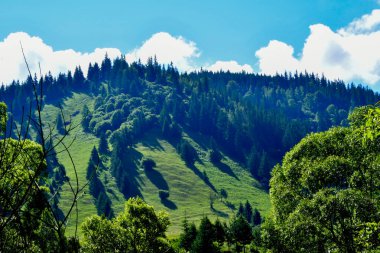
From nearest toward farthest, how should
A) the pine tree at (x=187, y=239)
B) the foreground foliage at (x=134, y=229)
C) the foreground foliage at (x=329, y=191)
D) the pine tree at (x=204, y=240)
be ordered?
the foreground foliage at (x=329, y=191), the foreground foliage at (x=134, y=229), the pine tree at (x=204, y=240), the pine tree at (x=187, y=239)

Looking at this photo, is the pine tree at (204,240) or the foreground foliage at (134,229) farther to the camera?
the pine tree at (204,240)

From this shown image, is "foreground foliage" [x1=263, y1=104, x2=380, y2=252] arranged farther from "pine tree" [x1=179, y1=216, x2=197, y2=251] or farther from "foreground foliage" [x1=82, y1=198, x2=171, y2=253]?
"pine tree" [x1=179, y1=216, x2=197, y2=251]

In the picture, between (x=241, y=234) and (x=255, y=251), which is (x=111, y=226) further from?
(x=255, y=251)

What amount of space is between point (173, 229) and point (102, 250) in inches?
4828

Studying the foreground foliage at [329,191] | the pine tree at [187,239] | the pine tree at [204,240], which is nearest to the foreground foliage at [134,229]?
the foreground foliage at [329,191]

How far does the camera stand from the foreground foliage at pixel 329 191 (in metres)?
27.2

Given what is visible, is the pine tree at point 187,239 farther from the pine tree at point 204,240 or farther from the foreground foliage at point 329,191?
the foreground foliage at point 329,191

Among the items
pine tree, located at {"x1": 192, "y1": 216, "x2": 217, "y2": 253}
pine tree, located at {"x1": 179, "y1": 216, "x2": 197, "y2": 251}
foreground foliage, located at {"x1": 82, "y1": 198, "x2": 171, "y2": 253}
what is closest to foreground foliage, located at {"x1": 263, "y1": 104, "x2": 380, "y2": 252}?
foreground foliage, located at {"x1": 82, "y1": 198, "x2": 171, "y2": 253}

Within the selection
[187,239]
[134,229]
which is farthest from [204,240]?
[134,229]

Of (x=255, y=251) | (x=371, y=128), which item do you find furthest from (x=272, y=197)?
(x=255, y=251)

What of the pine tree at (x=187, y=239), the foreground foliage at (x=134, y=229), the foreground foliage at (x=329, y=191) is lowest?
the pine tree at (x=187, y=239)

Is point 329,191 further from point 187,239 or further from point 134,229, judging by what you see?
point 187,239

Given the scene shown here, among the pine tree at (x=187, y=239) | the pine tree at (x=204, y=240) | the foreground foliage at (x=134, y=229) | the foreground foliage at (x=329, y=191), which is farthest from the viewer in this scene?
the pine tree at (x=187, y=239)

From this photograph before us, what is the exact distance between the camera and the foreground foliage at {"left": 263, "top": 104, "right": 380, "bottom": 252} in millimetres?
27156
